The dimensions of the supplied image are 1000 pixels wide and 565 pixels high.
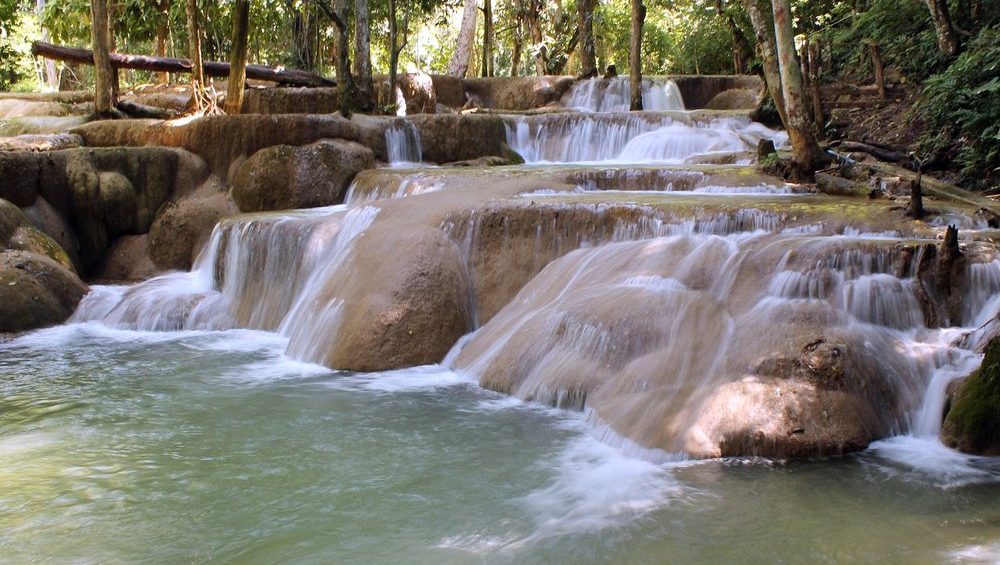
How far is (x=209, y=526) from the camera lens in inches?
178

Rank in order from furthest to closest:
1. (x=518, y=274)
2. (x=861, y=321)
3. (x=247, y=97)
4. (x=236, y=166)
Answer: (x=247, y=97), (x=236, y=166), (x=518, y=274), (x=861, y=321)

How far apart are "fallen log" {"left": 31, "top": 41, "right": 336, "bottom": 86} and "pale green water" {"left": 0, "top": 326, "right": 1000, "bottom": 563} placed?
1130 cm

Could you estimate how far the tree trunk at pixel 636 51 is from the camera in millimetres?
15727

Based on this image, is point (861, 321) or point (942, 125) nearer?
point (861, 321)

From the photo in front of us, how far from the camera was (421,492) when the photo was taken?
496cm

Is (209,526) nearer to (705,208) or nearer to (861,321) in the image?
(861,321)

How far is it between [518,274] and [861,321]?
3.32m

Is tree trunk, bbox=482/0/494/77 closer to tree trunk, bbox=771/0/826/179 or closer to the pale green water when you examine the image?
tree trunk, bbox=771/0/826/179

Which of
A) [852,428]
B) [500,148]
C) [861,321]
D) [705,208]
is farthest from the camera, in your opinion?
[500,148]

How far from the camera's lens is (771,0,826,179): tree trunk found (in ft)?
31.0

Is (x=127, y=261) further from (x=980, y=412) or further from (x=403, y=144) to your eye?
(x=980, y=412)

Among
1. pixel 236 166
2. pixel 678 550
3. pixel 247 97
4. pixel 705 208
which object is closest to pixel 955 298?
pixel 705 208

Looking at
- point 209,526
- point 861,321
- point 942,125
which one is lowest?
point 209,526

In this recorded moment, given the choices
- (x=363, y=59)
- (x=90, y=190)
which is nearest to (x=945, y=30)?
(x=363, y=59)
